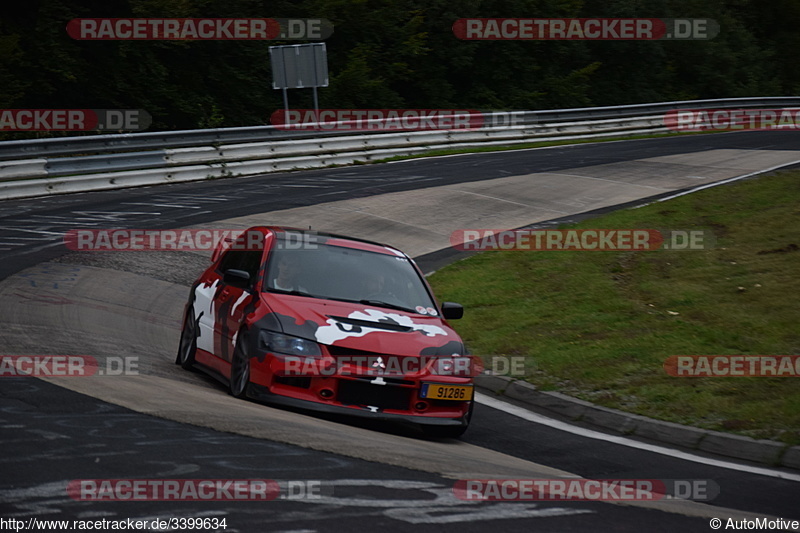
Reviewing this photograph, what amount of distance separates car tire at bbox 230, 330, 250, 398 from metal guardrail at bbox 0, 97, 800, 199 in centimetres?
1325

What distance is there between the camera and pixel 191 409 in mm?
6832

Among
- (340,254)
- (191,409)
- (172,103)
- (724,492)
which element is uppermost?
(172,103)

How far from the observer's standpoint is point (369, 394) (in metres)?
7.51

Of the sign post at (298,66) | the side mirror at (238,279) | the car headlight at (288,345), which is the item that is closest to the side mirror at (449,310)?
the car headlight at (288,345)

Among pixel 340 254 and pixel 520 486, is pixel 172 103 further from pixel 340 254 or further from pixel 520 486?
pixel 520 486

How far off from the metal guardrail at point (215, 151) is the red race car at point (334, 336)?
41.3 ft

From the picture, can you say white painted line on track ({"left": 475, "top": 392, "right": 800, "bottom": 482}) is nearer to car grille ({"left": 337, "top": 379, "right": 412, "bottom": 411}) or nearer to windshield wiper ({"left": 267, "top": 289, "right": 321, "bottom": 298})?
car grille ({"left": 337, "top": 379, "right": 412, "bottom": 411})

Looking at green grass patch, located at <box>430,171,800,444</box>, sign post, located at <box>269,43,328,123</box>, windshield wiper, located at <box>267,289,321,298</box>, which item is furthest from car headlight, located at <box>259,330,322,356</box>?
sign post, located at <box>269,43,328,123</box>

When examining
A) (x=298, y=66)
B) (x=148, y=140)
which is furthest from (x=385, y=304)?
(x=298, y=66)

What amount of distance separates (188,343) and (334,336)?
8.04ft

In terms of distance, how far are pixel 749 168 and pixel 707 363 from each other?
17.5 m

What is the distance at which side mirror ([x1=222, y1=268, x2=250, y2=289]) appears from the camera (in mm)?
8359

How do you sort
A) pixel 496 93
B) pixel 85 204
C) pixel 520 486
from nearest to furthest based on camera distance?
pixel 520 486, pixel 85 204, pixel 496 93

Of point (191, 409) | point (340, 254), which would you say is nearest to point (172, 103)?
point (340, 254)
